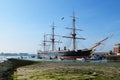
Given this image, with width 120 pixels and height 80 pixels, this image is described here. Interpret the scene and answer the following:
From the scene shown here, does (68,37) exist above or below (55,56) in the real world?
above

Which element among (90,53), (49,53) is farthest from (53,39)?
(90,53)

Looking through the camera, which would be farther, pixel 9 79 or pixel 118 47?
pixel 118 47

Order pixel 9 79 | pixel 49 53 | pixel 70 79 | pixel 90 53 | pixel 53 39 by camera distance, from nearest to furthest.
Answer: pixel 70 79 → pixel 9 79 → pixel 90 53 → pixel 49 53 → pixel 53 39

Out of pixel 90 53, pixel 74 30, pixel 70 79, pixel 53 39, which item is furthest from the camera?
pixel 53 39

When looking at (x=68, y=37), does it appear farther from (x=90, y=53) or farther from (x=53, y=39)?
(x=53, y=39)

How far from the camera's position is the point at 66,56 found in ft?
384

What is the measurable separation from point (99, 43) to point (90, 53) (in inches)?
258

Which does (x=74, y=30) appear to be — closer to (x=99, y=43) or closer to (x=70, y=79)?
(x=99, y=43)

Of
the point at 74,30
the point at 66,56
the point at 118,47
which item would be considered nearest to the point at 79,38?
the point at 74,30

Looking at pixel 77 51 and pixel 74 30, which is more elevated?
pixel 74 30

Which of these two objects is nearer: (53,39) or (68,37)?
(68,37)

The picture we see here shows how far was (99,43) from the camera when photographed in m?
112

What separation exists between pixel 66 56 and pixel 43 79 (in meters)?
95.3

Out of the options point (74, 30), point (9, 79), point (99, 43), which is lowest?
point (9, 79)
